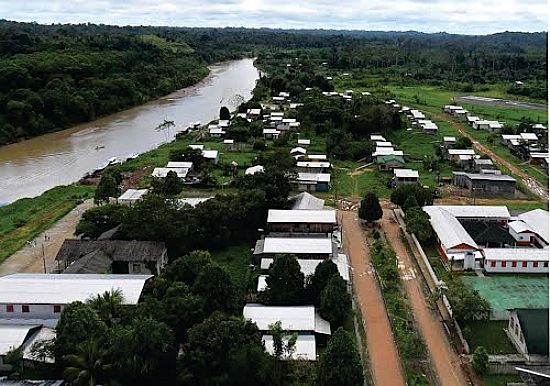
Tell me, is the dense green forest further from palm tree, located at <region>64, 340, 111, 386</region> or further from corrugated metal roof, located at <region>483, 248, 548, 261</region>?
palm tree, located at <region>64, 340, 111, 386</region>

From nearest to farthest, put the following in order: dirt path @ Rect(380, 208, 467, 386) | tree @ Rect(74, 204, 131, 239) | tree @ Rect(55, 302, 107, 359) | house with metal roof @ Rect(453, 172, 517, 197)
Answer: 1. tree @ Rect(55, 302, 107, 359)
2. dirt path @ Rect(380, 208, 467, 386)
3. tree @ Rect(74, 204, 131, 239)
4. house with metal roof @ Rect(453, 172, 517, 197)

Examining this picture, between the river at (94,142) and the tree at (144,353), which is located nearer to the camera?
the tree at (144,353)

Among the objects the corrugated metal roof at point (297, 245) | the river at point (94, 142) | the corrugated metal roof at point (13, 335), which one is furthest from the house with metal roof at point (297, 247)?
the river at point (94, 142)

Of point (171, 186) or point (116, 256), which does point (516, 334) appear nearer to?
point (116, 256)

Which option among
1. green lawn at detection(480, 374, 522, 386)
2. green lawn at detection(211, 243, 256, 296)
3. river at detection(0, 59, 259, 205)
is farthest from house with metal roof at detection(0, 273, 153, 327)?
river at detection(0, 59, 259, 205)

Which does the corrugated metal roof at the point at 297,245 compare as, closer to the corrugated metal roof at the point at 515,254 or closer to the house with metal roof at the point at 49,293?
the house with metal roof at the point at 49,293
